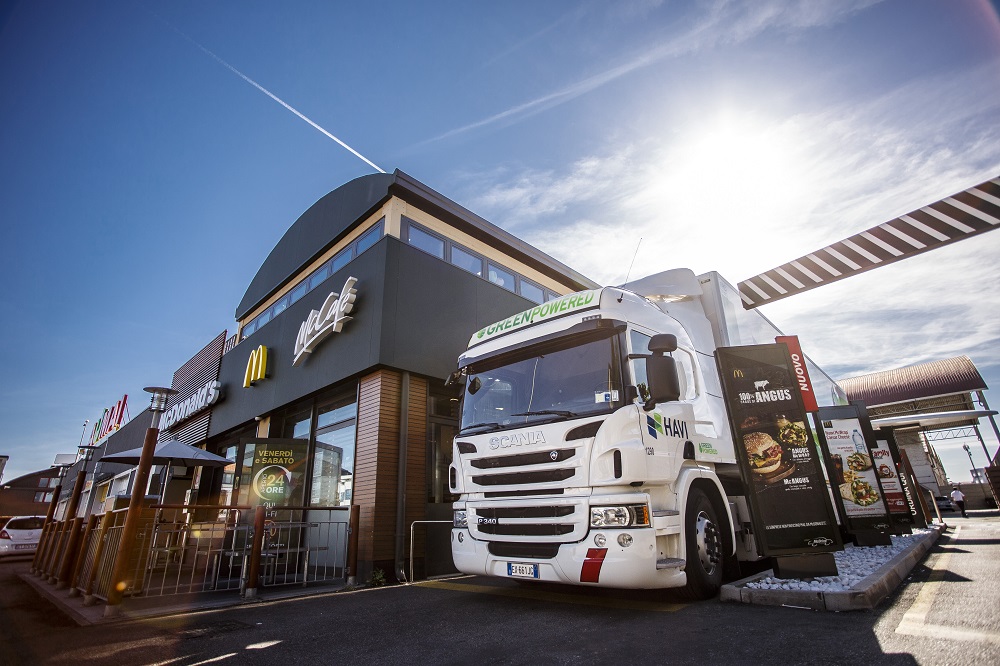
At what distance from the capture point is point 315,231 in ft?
42.2

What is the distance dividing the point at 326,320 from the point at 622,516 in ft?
26.5

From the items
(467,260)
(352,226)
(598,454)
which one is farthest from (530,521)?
(352,226)

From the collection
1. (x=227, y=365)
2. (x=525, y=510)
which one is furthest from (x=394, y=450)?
(x=227, y=365)

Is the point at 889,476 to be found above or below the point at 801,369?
below

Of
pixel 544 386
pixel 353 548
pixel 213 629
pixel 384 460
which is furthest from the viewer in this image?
pixel 384 460

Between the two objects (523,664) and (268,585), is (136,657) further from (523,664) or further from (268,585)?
(268,585)

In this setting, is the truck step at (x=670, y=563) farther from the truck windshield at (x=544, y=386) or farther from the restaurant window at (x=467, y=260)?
the restaurant window at (x=467, y=260)

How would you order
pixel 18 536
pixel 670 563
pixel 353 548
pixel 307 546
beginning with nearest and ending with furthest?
1. pixel 670 563
2. pixel 353 548
3. pixel 307 546
4. pixel 18 536

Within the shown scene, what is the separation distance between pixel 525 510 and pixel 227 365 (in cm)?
1473

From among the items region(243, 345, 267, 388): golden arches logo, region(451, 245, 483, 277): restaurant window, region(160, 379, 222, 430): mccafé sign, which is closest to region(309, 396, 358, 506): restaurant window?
region(243, 345, 267, 388): golden arches logo

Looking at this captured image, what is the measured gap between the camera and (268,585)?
7.55 m

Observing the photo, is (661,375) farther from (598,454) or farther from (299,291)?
(299,291)

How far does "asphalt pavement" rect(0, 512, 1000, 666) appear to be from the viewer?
10.0 ft

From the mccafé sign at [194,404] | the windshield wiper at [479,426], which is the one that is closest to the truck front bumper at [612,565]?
the windshield wiper at [479,426]
